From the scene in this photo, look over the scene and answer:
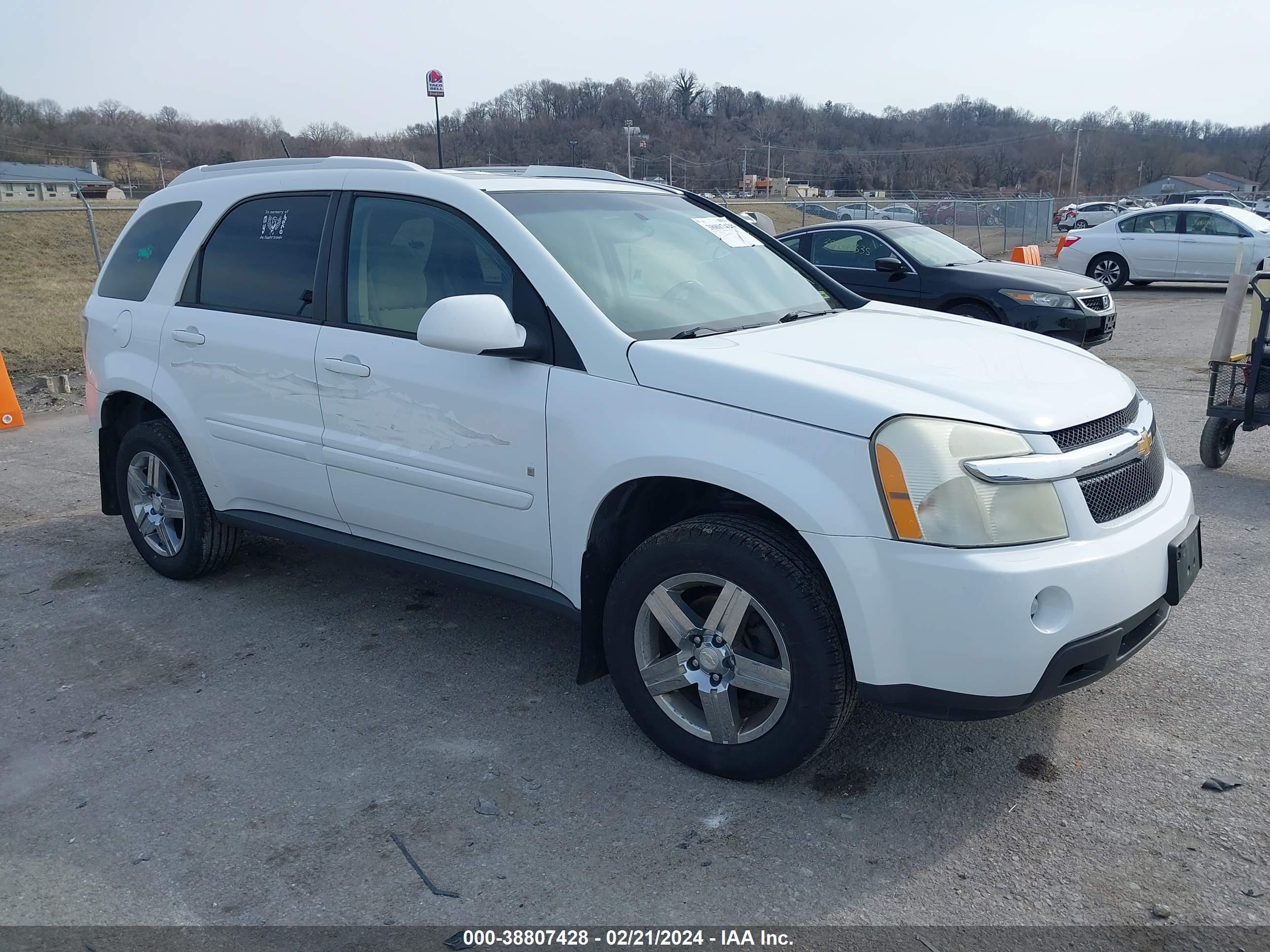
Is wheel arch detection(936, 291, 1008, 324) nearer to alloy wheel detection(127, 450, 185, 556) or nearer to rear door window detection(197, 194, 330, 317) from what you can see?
rear door window detection(197, 194, 330, 317)

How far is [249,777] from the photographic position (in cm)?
329

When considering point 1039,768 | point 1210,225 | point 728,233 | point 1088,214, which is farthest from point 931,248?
point 1088,214

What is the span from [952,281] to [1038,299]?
870 mm

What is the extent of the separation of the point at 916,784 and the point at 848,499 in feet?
3.33

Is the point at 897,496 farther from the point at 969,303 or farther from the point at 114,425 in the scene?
the point at 969,303

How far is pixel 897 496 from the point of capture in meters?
2.72

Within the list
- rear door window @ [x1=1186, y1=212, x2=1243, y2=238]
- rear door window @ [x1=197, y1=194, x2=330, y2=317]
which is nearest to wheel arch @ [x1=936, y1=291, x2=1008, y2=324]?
rear door window @ [x1=197, y1=194, x2=330, y2=317]

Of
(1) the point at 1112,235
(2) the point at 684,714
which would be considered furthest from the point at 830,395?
(1) the point at 1112,235

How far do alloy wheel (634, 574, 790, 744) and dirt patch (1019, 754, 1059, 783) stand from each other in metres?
0.85

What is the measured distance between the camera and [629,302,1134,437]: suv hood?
9.36 feet

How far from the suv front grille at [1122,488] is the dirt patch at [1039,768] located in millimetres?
849

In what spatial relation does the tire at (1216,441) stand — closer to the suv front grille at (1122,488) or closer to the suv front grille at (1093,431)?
the suv front grille at (1122,488)

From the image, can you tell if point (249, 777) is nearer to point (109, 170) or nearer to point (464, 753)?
point (464, 753)

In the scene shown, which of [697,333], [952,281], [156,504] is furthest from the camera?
[952,281]
